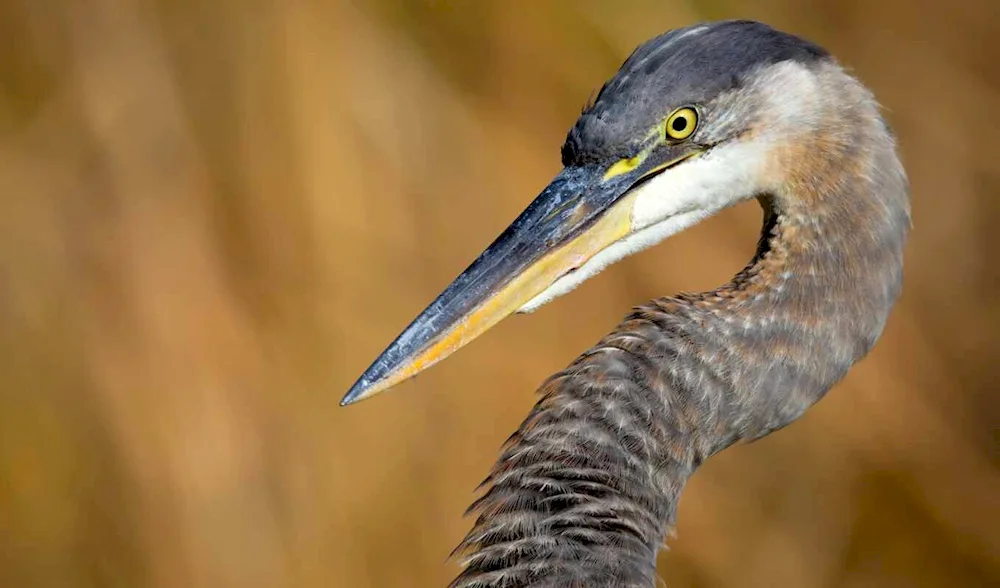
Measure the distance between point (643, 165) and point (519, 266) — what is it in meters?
0.22

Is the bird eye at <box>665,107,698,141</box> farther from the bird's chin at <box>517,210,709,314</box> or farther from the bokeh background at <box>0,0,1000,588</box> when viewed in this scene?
the bokeh background at <box>0,0,1000,588</box>

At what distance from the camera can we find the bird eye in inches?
54.5

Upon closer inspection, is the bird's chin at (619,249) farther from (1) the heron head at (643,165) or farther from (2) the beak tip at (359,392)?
(2) the beak tip at (359,392)

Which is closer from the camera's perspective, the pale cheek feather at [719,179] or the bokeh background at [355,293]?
the pale cheek feather at [719,179]

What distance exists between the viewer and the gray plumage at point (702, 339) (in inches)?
49.8

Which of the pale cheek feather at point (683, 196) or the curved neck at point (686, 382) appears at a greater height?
the pale cheek feather at point (683, 196)

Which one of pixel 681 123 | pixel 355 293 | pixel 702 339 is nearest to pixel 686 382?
pixel 702 339

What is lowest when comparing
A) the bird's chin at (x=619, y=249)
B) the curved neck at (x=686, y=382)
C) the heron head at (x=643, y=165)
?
the curved neck at (x=686, y=382)

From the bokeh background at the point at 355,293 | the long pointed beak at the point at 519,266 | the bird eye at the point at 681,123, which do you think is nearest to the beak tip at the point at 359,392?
the long pointed beak at the point at 519,266

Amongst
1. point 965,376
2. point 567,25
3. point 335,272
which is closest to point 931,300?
point 965,376

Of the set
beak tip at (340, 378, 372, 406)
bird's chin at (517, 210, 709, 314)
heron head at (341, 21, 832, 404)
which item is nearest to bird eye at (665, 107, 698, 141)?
heron head at (341, 21, 832, 404)

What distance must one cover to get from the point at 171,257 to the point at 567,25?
1230mm

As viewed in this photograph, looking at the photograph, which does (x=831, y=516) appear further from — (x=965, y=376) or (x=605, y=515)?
(x=605, y=515)

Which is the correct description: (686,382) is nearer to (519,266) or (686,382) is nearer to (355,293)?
(519,266)
